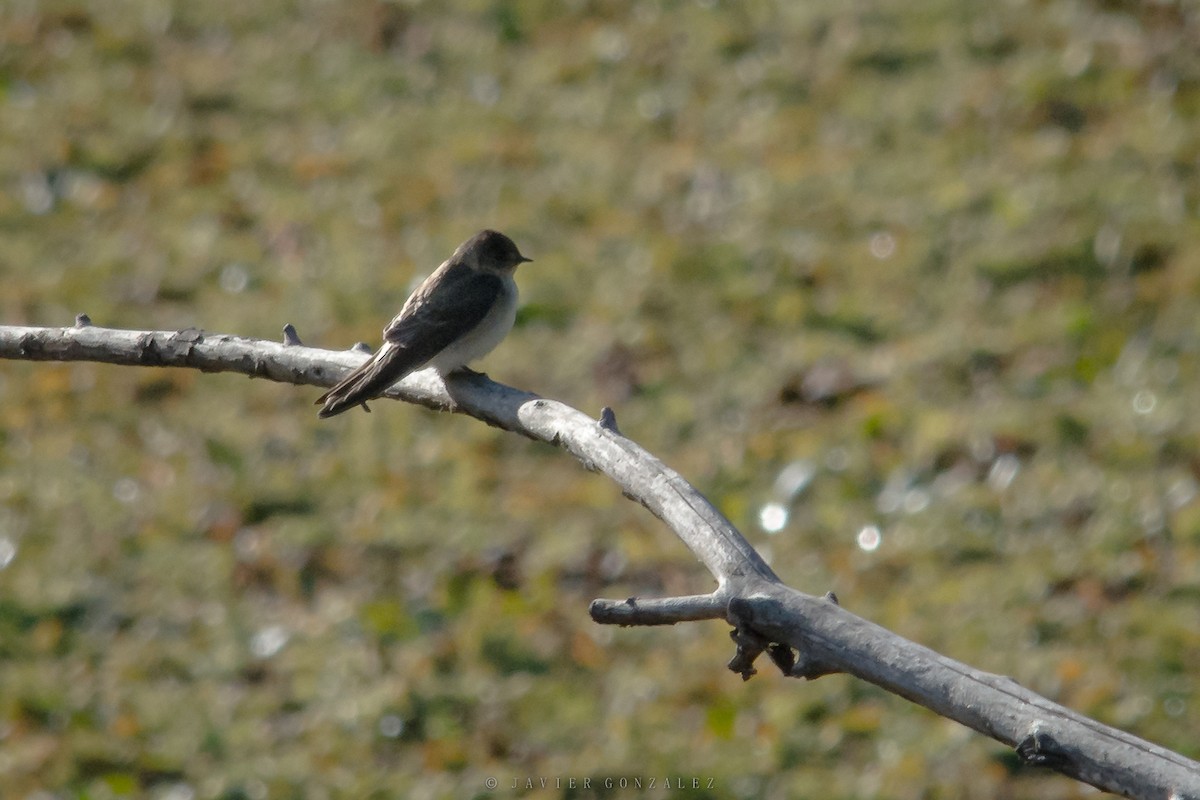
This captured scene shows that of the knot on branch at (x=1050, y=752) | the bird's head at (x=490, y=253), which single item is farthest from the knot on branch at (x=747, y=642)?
the bird's head at (x=490, y=253)

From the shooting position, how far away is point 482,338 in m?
4.76

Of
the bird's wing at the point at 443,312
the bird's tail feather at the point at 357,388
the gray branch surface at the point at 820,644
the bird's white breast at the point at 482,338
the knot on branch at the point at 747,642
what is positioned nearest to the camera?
the gray branch surface at the point at 820,644

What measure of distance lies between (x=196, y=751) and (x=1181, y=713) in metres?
3.55

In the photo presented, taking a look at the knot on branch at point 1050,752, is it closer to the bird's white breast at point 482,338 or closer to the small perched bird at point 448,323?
the small perched bird at point 448,323

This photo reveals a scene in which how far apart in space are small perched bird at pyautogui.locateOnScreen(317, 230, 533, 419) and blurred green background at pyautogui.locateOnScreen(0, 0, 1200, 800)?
1477 mm

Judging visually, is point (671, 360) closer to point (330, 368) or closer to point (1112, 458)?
point (1112, 458)

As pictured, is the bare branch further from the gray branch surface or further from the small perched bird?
the small perched bird

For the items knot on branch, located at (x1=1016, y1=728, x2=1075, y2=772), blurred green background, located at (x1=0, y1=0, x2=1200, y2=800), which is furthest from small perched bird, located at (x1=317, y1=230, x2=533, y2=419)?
knot on branch, located at (x1=1016, y1=728, x2=1075, y2=772)

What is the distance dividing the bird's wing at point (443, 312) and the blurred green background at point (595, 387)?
4.94ft

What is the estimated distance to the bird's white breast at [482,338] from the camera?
4.57 m

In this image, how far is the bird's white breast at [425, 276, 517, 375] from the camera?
4.57m

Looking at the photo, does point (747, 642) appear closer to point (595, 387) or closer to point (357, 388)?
point (357, 388)

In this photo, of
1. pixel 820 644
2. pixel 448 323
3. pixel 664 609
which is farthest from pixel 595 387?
pixel 820 644

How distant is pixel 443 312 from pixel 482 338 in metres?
0.16
